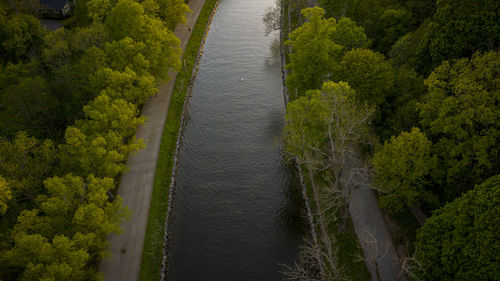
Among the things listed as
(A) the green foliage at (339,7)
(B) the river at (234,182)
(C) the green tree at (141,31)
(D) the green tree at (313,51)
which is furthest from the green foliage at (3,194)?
(A) the green foliage at (339,7)

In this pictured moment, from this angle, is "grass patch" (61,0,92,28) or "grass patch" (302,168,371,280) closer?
"grass patch" (302,168,371,280)

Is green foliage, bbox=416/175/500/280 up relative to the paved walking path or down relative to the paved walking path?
up

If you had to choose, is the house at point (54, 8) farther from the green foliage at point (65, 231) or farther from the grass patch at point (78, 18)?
the green foliage at point (65, 231)

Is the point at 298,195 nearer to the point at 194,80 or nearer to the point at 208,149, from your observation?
the point at 208,149

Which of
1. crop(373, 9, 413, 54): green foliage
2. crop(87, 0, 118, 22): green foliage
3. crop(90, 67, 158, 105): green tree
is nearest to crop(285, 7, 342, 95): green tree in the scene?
crop(373, 9, 413, 54): green foliage

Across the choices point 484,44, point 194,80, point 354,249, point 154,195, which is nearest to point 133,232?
point 154,195

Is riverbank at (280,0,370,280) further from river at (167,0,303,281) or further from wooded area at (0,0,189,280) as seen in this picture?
wooded area at (0,0,189,280)
